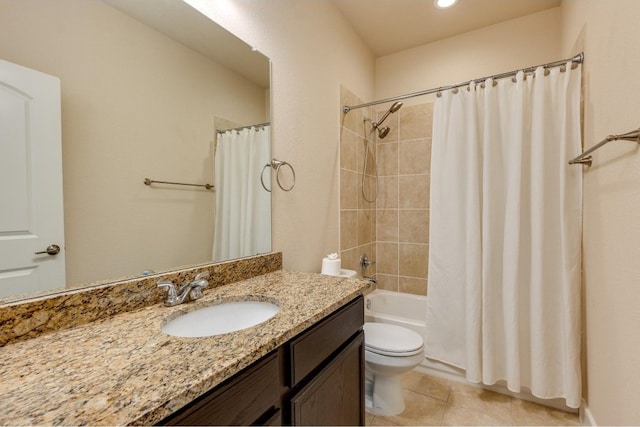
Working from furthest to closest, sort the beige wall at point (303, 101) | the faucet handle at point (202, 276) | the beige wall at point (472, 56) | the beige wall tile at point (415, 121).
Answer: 1. the beige wall tile at point (415, 121)
2. the beige wall at point (472, 56)
3. the beige wall at point (303, 101)
4. the faucet handle at point (202, 276)

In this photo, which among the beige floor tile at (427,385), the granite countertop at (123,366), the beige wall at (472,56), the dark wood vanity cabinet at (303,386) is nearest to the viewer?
the granite countertop at (123,366)

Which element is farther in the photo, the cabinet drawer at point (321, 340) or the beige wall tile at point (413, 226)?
the beige wall tile at point (413, 226)

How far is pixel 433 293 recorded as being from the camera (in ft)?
6.61

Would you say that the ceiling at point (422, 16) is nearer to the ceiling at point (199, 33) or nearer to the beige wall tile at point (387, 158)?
the beige wall tile at point (387, 158)

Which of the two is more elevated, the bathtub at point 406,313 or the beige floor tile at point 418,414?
the bathtub at point 406,313

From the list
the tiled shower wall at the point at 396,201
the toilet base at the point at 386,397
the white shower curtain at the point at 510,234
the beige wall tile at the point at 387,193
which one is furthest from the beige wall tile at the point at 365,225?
the toilet base at the point at 386,397

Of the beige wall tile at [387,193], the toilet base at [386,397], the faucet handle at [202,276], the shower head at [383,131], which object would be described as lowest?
the toilet base at [386,397]

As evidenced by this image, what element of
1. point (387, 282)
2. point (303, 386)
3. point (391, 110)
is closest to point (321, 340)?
point (303, 386)

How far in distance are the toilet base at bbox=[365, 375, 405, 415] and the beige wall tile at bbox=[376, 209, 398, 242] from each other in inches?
48.0

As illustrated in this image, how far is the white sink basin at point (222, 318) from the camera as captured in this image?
0.95 meters

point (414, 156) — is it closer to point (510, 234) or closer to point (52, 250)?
point (510, 234)

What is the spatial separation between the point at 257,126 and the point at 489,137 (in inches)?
57.4

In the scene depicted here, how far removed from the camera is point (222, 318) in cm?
106

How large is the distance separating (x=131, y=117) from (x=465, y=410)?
2.30 metres
